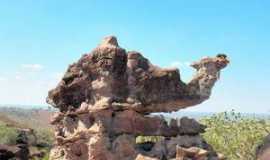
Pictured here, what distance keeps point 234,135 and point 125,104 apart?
35185mm

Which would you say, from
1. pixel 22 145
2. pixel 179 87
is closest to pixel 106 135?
pixel 179 87

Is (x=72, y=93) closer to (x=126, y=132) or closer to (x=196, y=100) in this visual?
(x=126, y=132)

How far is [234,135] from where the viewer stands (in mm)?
54438

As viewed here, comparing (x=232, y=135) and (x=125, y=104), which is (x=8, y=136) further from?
(x=125, y=104)

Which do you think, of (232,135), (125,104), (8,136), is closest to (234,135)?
(232,135)

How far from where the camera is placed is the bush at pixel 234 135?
165 ft

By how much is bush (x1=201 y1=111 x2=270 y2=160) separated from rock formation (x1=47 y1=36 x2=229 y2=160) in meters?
26.8

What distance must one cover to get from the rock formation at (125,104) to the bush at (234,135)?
88.1 feet

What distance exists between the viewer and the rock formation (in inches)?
834

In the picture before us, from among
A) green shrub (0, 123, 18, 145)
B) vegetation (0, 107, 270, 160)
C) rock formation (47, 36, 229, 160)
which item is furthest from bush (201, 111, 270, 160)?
rock formation (47, 36, 229, 160)

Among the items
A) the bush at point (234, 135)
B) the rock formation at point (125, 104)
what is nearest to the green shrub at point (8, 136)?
the bush at point (234, 135)

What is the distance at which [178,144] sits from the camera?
71.4 ft

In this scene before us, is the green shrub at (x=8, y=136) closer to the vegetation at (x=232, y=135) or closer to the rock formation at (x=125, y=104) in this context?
the vegetation at (x=232, y=135)

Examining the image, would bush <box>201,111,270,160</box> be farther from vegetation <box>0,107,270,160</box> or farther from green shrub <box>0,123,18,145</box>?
green shrub <box>0,123,18,145</box>
